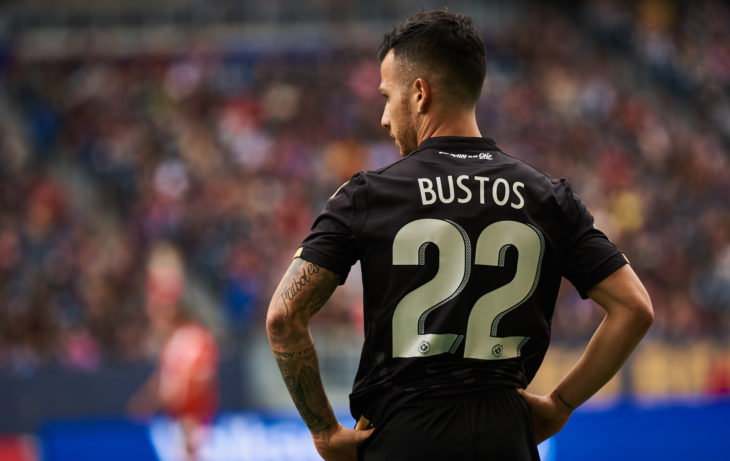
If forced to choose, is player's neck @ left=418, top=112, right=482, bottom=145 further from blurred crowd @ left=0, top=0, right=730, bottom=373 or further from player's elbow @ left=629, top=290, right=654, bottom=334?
blurred crowd @ left=0, top=0, right=730, bottom=373

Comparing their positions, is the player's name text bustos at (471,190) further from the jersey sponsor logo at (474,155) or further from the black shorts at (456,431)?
the black shorts at (456,431)

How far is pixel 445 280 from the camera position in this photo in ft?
7.72

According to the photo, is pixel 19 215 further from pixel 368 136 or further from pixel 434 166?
pixel 434 166

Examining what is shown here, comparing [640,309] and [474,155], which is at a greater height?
[474,155]

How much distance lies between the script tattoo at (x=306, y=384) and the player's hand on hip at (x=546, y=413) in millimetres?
559

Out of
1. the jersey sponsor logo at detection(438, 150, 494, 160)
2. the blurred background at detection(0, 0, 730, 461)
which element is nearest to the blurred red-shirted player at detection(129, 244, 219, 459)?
the blurred background at detection(0, 0, 730, 461)

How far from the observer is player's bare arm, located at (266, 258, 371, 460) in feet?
7.78

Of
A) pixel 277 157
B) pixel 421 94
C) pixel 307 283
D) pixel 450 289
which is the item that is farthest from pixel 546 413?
pixel 277 157

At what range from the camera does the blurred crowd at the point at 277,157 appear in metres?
13.7

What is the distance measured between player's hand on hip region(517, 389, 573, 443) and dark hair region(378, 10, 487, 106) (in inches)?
33.5

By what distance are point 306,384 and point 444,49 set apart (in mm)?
974

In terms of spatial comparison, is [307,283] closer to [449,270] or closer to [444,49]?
[449,270]

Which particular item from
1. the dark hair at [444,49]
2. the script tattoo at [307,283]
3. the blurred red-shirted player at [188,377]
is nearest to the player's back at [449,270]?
the script tattoo at [307,283]

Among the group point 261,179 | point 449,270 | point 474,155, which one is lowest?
point 449,270
